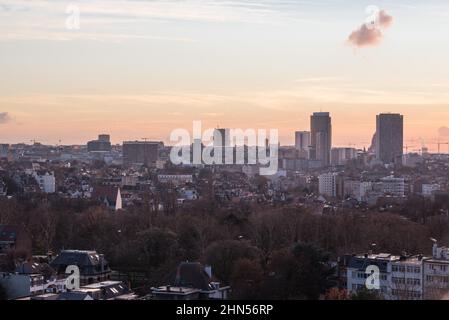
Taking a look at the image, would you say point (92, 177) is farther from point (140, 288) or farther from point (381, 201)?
point (140, 288)

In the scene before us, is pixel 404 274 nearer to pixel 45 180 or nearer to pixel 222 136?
pixel 222 136

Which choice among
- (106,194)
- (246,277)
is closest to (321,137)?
(106,194)

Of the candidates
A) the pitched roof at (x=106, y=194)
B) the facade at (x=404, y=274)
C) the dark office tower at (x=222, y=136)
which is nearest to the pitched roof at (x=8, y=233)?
the facade at (x=404, y=274)

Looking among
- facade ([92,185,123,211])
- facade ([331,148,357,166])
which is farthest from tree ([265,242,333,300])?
facade ([331,148,357,166])

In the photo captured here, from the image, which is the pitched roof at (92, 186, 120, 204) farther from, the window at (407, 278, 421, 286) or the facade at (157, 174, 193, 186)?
the window at (407, 278, 421, 286)

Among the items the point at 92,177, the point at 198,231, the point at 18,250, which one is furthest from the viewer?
the point at 92,177
